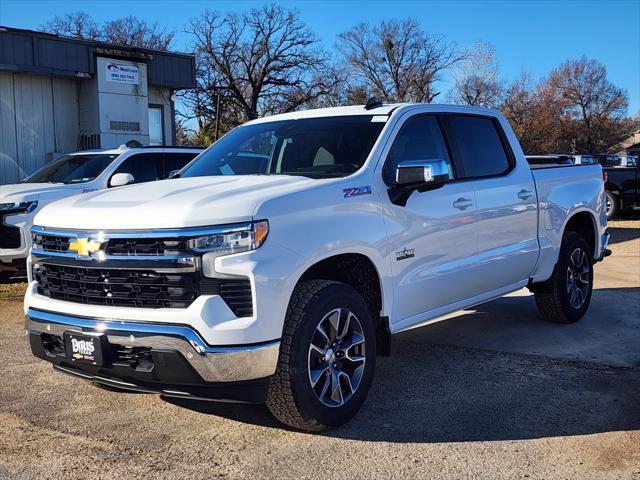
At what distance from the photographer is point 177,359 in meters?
3.54

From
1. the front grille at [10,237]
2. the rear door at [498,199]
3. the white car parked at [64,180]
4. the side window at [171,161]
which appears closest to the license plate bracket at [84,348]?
the rear door at [498,199]

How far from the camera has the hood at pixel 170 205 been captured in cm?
366

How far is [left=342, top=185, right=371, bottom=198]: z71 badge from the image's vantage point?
4.24 meters

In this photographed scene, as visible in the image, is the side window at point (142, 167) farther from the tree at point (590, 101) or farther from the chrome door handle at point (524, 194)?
the tree at point (590, 101)

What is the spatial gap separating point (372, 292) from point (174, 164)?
6469 mm

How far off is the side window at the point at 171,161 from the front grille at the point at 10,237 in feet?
7.55

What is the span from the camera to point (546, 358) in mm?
5672

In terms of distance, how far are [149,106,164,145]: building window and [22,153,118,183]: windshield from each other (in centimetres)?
649

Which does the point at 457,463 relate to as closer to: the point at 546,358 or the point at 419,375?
the point at 419,375

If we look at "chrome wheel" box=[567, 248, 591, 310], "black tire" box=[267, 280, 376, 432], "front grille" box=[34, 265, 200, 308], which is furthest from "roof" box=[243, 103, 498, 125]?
"front grille" box=[34, 265, 200, 308]

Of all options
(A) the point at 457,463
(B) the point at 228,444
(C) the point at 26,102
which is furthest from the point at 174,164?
(A) the point at 457,463

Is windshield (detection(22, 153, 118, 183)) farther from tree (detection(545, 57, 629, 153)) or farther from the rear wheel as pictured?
tree (detection(545, 57, 629, 153))

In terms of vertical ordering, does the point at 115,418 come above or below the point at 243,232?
below

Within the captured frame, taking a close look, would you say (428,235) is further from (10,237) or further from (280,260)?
(10,237)
